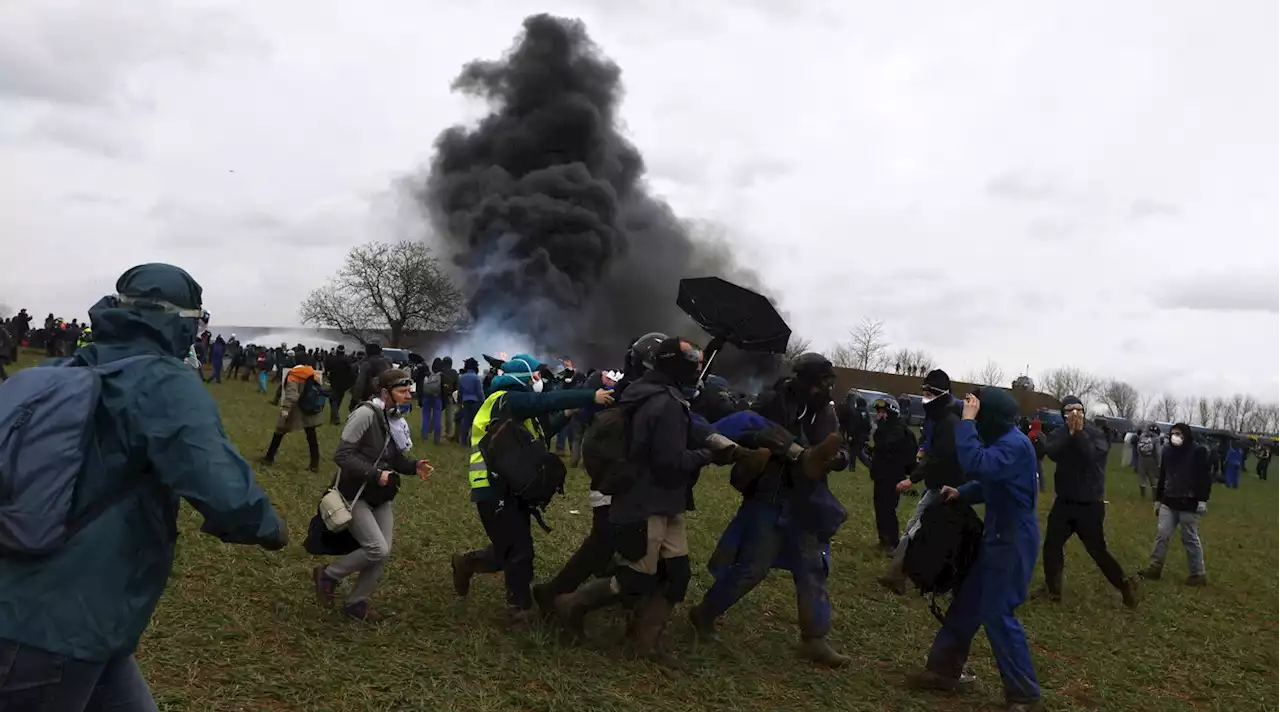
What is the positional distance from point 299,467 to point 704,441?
7741mm

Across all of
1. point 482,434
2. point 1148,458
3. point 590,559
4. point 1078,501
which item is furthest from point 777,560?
point 1148,458

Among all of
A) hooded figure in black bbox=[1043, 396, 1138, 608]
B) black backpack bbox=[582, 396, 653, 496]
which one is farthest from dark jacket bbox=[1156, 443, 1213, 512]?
black backpack bbox=[582, 396, 653, 496]

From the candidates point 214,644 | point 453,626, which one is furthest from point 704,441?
point 214,644

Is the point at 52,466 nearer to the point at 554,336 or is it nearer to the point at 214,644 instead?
the point at 214,644

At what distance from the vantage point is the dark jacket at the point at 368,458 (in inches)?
196

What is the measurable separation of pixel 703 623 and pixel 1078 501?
386 cm

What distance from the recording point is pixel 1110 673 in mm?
5527

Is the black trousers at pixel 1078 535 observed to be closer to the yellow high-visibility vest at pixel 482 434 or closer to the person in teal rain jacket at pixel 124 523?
the yellow high-visibility vest at pixel 482 434

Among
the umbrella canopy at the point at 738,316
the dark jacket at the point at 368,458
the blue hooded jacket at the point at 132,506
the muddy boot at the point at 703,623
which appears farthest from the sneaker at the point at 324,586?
the blue hooded jacket at the point at 132,506

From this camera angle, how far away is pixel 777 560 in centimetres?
521

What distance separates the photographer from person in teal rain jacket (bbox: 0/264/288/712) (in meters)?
1.93

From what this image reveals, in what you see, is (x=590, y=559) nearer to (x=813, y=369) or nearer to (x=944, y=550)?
(x=813, y=369)

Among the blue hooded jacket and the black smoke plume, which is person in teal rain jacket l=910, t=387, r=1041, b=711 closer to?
the blue hooded jacket

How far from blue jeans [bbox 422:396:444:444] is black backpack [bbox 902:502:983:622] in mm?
11869
